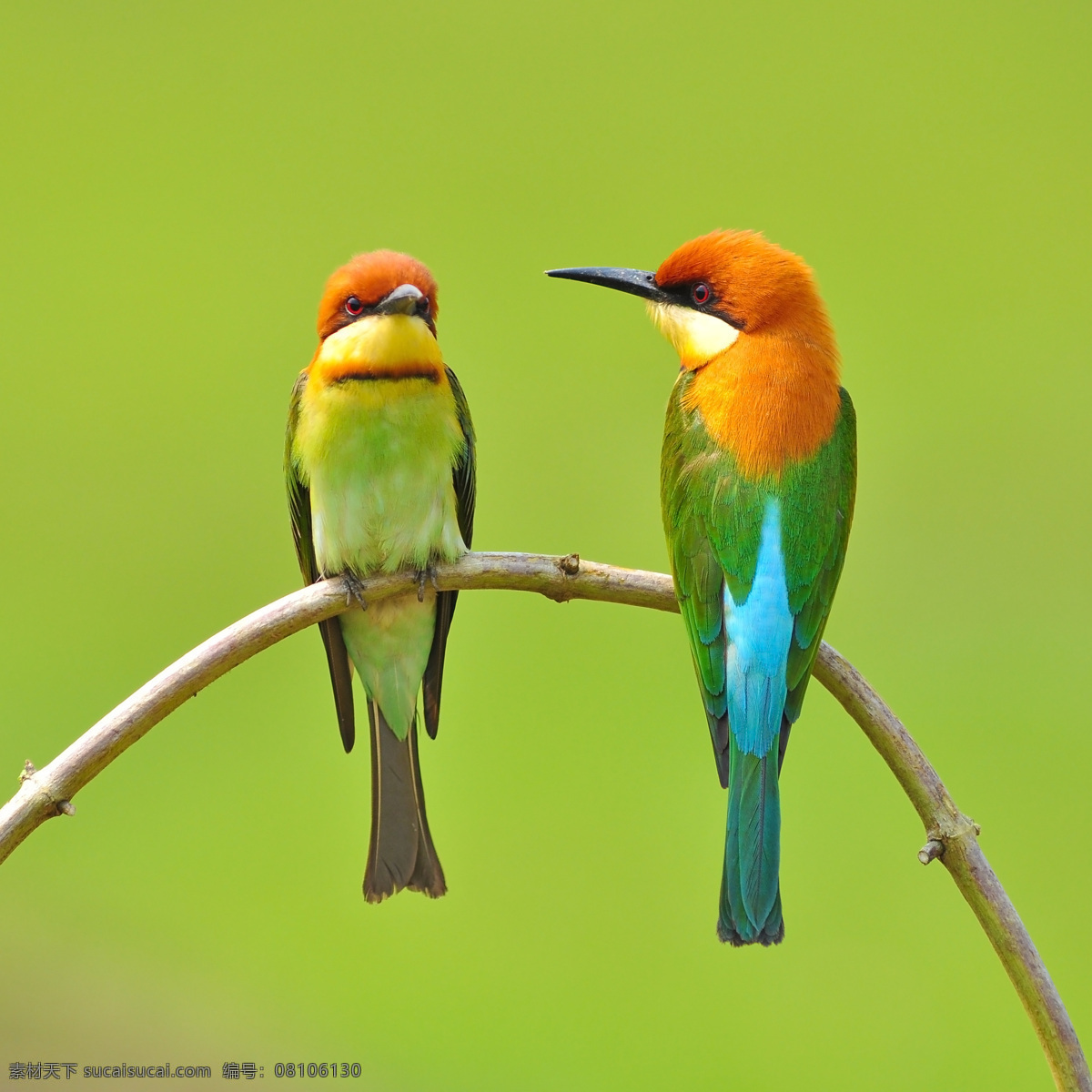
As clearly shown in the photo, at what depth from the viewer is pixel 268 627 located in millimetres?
1142

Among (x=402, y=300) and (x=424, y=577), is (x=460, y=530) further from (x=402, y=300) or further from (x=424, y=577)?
(x=402, y=300)

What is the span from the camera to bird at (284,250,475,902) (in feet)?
4.72

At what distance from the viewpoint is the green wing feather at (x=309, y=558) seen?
1613 mm

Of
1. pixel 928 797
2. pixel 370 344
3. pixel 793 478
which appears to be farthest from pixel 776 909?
pixel 370 344

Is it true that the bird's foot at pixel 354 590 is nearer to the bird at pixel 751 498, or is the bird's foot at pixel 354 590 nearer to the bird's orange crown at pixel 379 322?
the bird's orange crown at pixel 379 322

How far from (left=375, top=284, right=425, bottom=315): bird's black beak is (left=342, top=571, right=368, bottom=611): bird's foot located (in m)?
0.31

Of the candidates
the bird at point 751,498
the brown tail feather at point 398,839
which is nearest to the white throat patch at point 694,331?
the bird at point 751,498

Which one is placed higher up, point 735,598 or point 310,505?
point 310,505

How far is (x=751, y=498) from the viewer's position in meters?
1.29

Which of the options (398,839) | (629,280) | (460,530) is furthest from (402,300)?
(398,839)

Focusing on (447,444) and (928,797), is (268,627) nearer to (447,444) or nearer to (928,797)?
(447,444)

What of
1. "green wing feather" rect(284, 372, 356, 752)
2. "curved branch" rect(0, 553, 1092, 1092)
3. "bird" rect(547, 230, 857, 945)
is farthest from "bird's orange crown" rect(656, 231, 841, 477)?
"green wing feather" rect(284, 372, 356, 752)

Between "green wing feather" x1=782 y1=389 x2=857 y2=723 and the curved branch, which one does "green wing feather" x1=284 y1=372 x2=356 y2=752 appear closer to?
the curved branch

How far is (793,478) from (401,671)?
0.62 metres
